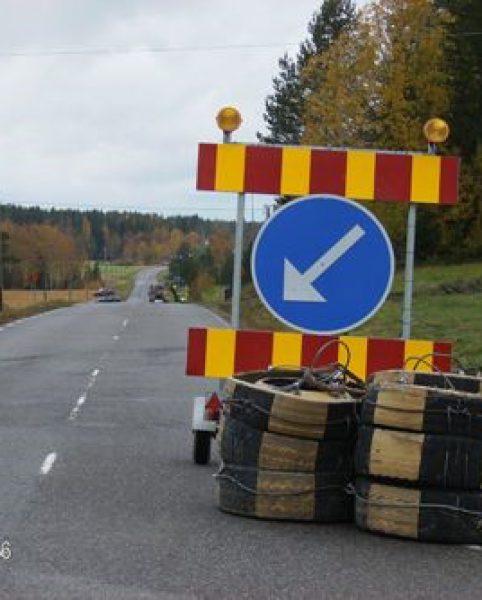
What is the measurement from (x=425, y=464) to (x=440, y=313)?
2455 cm

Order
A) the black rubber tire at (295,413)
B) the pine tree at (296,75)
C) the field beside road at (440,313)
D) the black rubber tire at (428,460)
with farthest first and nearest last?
the pine tree at (296,75)
the field beside road at (440,313)
the black rubber tire at (295,413)
the black rubber tire at (428,460)

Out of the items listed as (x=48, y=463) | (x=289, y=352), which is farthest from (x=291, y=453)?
(x=48, y=463)

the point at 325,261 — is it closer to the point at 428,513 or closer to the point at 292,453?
the point at 292,453

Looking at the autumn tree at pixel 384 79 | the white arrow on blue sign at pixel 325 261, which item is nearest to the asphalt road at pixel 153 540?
the white arrow on blue sign at pixel 325 261

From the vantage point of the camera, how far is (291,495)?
6.39 metres

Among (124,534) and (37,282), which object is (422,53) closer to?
(124,534)

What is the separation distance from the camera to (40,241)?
15550 cm

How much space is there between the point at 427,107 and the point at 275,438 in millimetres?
50224

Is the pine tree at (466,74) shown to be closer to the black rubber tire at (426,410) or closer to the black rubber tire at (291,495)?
the black rubber tire at (291,495)

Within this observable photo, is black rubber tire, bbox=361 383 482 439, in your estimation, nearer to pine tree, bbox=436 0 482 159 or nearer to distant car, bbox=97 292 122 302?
pine tree, bbox=436 0 482 159

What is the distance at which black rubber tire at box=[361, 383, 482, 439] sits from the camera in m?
6.01

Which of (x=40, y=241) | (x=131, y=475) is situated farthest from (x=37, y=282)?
(x=131, y=475)

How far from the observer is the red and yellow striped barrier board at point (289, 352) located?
7.44 m

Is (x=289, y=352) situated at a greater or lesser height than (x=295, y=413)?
greater
